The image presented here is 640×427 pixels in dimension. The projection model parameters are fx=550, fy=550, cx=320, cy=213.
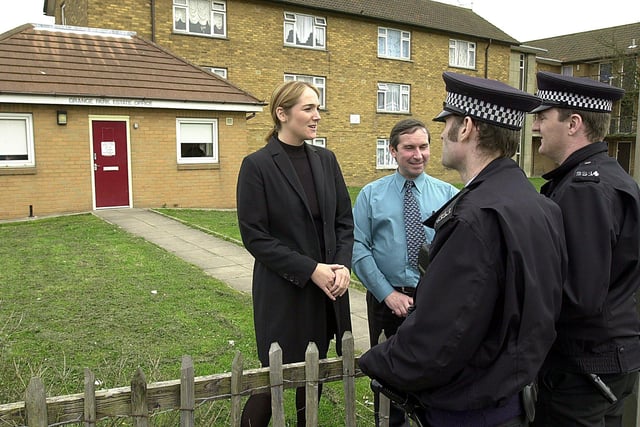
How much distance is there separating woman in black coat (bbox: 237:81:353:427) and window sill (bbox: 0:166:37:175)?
40.7 ft

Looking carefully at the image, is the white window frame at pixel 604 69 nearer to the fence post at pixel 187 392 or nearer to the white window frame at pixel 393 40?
the white window frame at pixel 393 40

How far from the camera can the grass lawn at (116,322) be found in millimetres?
3922

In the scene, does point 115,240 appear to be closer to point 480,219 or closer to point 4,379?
point 4,379

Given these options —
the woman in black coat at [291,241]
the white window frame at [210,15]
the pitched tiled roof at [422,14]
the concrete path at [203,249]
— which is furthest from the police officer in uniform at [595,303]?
the pitched tiled roof at [422,14]

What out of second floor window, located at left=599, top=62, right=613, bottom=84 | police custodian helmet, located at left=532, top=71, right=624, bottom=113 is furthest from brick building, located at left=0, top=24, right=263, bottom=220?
second floor window, located at left=599, top=62, right=613, bottom=84

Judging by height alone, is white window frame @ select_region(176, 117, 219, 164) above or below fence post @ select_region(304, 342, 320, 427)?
above

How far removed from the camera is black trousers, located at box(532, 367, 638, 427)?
218 cm

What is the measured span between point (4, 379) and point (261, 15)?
20.3 metres

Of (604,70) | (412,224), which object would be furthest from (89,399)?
(604,70)

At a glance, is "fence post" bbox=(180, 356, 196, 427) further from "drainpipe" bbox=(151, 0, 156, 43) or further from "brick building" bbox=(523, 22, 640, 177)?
"brick building" bbox=(523, 22, 640, 177)

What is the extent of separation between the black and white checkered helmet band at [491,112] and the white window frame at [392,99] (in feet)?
80.3

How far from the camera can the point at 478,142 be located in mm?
1886

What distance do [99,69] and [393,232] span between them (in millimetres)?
13892

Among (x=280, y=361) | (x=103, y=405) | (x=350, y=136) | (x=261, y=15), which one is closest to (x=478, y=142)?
(x=280, y=361)
